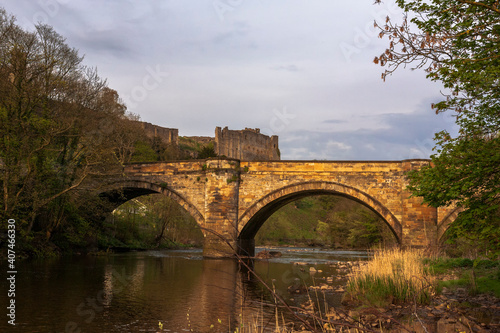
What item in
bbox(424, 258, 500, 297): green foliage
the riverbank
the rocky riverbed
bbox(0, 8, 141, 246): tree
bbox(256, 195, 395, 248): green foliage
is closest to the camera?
the rocky riverbed

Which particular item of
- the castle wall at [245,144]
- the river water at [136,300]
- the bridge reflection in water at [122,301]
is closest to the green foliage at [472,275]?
the river water at [136,300]

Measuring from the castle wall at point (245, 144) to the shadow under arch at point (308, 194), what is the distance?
35727 mm

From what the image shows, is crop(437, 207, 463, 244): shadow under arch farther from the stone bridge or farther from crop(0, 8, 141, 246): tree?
crop(0, 8, 141, 246): tree

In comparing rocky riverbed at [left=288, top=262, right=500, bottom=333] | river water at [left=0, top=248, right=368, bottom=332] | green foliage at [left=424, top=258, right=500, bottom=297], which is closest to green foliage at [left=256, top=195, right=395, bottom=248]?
green foliage at [left=424, top=258, right=500, bottom=297]

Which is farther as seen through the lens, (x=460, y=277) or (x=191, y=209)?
(x=191, y=209)

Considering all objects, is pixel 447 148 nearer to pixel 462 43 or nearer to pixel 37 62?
pixel 462 43

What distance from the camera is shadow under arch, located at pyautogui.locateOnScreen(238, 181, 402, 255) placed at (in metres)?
21.5

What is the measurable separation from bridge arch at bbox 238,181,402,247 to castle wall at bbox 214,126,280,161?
118ft

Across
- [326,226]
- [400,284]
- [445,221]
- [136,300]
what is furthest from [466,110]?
[326,226]

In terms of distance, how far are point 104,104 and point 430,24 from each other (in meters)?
18.1

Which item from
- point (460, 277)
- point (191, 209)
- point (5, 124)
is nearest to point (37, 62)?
point (5, 124)

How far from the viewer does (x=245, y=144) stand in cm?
6328

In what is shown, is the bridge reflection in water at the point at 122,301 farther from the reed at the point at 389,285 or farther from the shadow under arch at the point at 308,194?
the shadow under arch at the point at 308,194

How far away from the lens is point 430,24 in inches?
317
